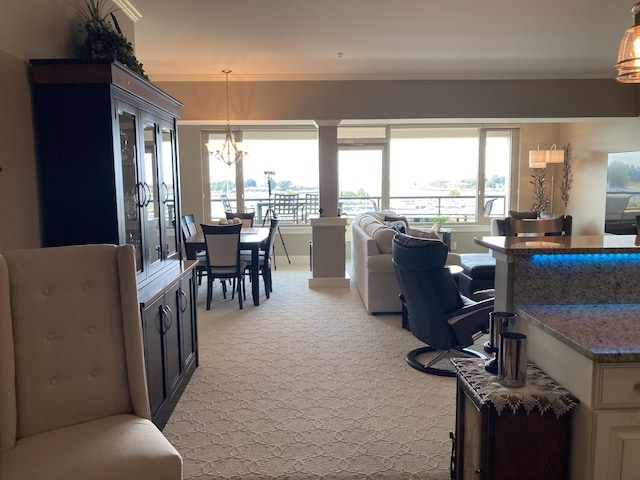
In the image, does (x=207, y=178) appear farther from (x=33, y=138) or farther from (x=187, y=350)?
(x=33, y=138)

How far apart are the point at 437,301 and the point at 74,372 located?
2.33m

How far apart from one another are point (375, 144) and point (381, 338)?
494 centimetres

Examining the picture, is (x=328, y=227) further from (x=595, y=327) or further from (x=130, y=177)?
(x=595, y=327)

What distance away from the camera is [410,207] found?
894 cm

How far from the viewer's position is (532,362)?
1.90 m

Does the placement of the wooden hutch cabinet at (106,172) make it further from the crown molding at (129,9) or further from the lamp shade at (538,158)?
the lamp shade at (538,158)

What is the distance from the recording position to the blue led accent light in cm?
195

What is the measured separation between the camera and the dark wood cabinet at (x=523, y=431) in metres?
1.61

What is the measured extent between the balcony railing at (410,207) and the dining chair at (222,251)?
331 cm

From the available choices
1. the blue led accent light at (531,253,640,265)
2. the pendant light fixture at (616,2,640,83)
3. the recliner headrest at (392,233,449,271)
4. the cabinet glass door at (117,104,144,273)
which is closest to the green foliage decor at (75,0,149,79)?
the cabinet glass door at (117,104,144,273)

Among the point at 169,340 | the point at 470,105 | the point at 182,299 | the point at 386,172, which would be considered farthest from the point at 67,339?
the point at 386,172

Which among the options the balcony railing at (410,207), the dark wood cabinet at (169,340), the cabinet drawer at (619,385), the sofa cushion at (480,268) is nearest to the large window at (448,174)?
the balcony railing at (410,207)

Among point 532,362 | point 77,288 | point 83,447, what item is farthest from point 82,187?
point 532,362

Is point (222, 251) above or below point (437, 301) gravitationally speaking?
above
